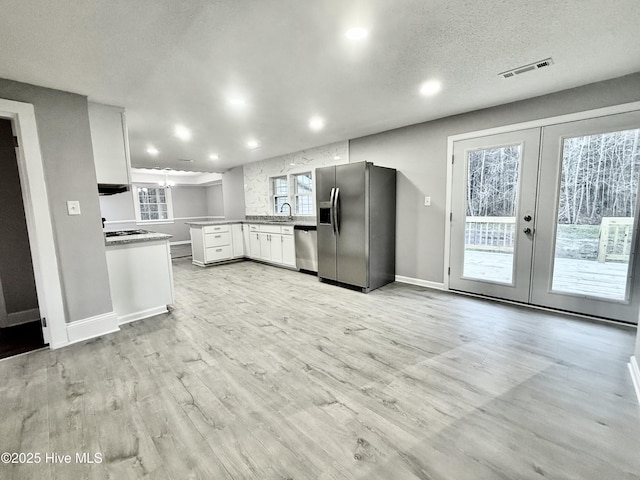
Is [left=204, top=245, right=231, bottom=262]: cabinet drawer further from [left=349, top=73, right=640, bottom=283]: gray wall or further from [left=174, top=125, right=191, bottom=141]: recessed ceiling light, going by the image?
[left=349, top=73, right=640, bottom=283]: gray wall

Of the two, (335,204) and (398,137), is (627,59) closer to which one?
(398,137)

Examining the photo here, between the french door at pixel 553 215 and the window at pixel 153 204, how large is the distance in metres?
8.22

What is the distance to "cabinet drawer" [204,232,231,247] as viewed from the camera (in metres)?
5.85

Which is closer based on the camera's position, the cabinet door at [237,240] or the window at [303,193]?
the window at [303,193]

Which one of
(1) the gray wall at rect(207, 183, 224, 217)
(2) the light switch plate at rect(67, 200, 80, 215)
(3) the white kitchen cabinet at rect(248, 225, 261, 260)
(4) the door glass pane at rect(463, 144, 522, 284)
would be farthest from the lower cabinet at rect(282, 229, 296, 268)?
(1) the gray wall at rect(207, 183, 224, 217)

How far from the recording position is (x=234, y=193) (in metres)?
7.39

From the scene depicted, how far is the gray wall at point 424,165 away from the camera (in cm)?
312

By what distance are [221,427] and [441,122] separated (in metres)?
3.94

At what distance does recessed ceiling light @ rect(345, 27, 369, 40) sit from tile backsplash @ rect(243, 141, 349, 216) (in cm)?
292

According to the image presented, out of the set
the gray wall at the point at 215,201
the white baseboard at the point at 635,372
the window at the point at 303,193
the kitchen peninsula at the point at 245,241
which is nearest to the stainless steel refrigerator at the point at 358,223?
the kitchen peninsula at the point at 245,241

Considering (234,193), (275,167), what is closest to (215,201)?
(234,193)

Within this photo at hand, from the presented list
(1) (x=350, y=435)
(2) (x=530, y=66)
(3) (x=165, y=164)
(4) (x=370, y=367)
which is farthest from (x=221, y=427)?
(3) (x=165, y=164)

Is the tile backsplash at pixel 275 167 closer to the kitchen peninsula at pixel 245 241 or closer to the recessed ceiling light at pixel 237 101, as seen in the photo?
the kitchen peninsula at pixel 245 241

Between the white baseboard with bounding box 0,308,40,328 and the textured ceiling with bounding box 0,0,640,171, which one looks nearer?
the textured ceiling with bounding box 0,0,640,171
